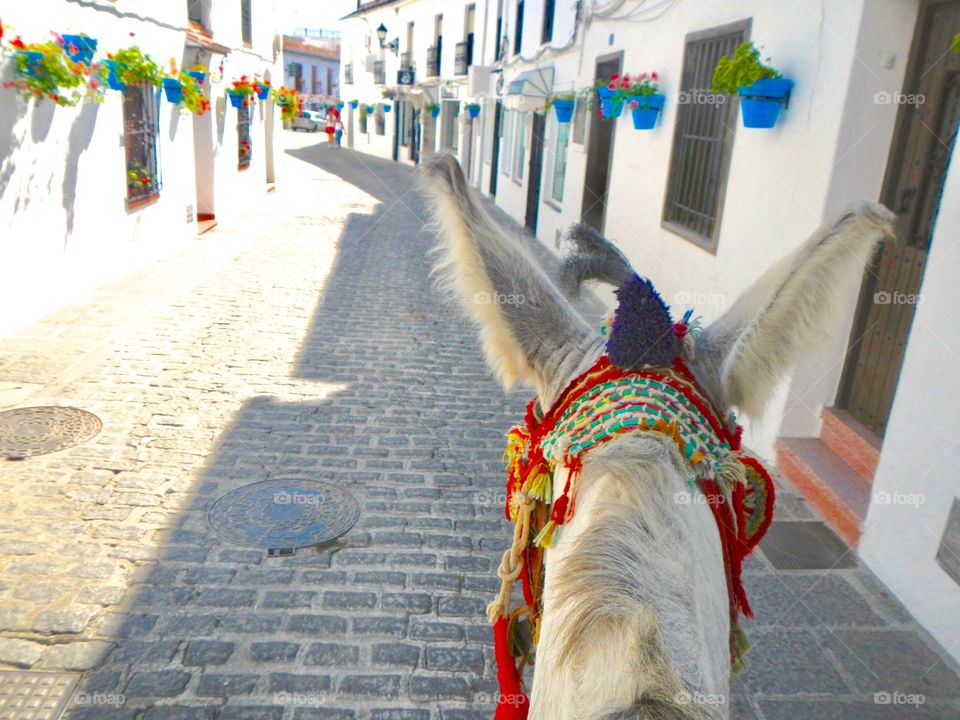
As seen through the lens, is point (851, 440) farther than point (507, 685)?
Yes

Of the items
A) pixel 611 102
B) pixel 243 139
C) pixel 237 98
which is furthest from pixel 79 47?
pixel 243 139

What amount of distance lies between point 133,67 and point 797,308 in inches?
377

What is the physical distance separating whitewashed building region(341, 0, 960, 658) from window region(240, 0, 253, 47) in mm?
10177

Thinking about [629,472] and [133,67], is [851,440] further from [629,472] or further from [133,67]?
[133,67]

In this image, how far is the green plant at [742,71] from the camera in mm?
5832

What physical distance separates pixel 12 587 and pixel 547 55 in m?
14.5

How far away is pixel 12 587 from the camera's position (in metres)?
3.97

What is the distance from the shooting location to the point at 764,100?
19.3 ft

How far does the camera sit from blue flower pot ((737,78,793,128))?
582cm

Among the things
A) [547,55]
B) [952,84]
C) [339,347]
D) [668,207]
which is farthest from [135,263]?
[952,84]

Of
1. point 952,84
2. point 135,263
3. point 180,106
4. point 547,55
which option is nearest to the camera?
point 952,84

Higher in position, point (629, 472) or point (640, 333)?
point (640, 333)

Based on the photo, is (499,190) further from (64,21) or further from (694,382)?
(694,382)

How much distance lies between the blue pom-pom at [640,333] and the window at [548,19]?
15.3m
